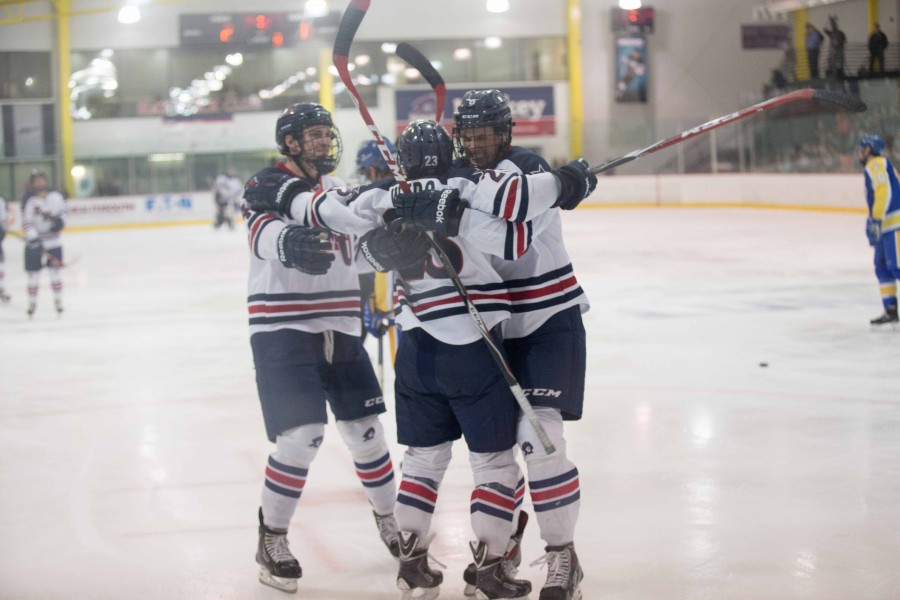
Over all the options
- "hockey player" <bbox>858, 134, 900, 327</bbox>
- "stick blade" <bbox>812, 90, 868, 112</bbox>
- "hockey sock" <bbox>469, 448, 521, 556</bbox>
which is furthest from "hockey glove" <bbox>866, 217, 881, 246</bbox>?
"hockey sock" <bbox>469, 448, 521, 556</bbox>

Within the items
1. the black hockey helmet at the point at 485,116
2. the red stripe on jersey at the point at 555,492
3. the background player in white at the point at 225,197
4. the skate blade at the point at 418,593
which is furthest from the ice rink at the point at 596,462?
the background player in white at the point at 225,197

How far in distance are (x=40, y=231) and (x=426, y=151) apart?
7235 millimetres

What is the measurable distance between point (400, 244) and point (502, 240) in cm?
22

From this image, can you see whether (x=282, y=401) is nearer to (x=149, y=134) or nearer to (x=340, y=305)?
(x=340, y=305)

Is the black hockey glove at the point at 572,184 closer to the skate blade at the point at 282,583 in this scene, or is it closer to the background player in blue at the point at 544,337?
the background player in blue at the point at 544,337

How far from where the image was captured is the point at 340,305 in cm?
293

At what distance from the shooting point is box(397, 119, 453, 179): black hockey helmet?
2.49m

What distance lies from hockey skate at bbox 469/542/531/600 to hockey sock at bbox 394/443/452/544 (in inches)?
5.2

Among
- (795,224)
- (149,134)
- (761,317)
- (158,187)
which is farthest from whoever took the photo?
(149,134)

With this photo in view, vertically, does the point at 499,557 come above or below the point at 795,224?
below

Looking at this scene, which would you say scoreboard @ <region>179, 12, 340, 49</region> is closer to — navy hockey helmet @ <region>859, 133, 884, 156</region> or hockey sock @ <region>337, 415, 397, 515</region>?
navy hockey helmet @ <region>859, 133, 884, 156</region>

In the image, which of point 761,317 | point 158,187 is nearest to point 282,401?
point 761,317

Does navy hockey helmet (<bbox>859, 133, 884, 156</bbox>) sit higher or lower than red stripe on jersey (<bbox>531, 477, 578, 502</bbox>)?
higher

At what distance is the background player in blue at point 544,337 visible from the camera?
8.36 feet
